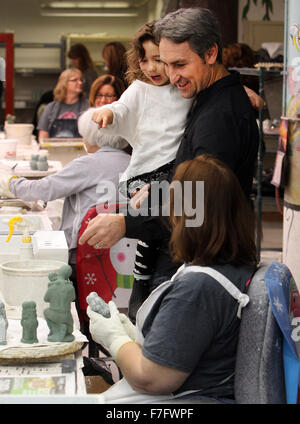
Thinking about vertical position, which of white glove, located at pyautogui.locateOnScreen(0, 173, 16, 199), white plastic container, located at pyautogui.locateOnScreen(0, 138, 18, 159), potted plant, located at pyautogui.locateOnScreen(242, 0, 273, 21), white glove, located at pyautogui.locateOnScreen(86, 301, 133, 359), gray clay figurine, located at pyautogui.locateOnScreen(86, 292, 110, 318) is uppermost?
potted plant, located at pyautogui.locateOnScreen(242, 0, 273, 21)

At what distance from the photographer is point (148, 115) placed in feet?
7.65

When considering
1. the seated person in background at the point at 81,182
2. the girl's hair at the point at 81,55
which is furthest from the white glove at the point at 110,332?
the girl's hair at the point at 81,55

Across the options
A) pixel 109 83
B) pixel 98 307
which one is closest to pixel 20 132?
pixel 109 83

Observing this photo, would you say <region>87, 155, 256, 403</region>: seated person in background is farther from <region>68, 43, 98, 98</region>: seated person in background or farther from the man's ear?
<region>68, 43, 98, 98</region>: seated person in background

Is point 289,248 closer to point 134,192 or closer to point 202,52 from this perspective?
point 134,192

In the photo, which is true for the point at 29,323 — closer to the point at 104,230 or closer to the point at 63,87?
the point at 104,230

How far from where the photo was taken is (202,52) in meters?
2.02

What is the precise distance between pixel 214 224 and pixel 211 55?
0.63 metres

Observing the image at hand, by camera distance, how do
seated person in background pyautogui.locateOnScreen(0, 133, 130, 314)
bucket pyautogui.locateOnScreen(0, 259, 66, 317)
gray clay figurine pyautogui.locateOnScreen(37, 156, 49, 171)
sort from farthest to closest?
gray clay figurine pyautogui.locateOnScreen(37, 156, 49, 171)
seated person in background pyautogui.locateOnScreen(0, 133, 130, 314)
bucket pyautogui.locateOnScreen(0, 259, 66, 317)

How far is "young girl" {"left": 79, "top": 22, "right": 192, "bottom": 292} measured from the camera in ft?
7.43

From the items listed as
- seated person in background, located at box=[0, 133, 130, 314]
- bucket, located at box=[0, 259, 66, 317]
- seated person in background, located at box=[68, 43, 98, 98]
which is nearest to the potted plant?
seated person in background, located at box=[68, 43, 98, 98]

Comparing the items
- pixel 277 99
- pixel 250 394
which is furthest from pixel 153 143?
pixel 277 99

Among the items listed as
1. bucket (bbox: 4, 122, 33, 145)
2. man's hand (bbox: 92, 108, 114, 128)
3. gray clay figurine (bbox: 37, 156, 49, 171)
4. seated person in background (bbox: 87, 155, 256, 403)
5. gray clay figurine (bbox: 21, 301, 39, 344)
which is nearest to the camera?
seated person in background (bbox: 87, 155, 256, 403)
